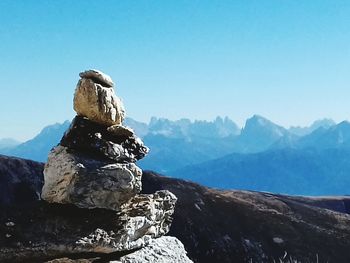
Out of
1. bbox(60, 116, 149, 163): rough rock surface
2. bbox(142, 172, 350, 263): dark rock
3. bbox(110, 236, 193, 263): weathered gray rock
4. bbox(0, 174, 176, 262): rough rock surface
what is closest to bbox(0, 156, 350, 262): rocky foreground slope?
bbox(142, 172, 350, 263): dark rock

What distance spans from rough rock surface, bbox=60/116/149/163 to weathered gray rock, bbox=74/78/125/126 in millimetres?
200

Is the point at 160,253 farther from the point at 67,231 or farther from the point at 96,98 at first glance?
the point at 96,98

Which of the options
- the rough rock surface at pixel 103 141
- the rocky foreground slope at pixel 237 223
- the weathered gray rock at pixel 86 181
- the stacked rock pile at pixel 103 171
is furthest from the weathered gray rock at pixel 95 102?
the rocky foreground slope at pixel 237 223

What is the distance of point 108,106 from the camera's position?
1322cm

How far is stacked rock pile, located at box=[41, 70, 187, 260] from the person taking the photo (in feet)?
39.2

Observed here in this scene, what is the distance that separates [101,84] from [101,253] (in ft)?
14.5

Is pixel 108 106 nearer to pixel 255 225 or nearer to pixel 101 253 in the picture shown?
pixel 101 253

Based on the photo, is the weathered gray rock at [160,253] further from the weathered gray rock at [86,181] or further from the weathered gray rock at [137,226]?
the weathered gray rock at [86,181]

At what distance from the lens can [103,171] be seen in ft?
40.2

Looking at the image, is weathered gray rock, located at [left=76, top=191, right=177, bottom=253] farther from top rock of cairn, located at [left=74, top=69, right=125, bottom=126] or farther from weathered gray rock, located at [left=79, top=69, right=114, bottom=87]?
weathered gray rock, located at [left=79, top=69, right=114, bottom=87]

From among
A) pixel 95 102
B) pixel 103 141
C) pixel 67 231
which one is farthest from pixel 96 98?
pixel 67 231

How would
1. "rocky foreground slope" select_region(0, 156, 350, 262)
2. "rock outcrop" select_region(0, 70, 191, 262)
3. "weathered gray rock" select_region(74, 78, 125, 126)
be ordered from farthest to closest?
"rocky foreground slope" select_region(0, 156, 350, 262), "weathered gray rock" select_region(74, 78, 125, 126), "rock outcrop" select_region(0, 70, 191, 262)

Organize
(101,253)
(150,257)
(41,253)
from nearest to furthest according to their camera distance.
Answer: (41,253) → (101,253) → (150,257)

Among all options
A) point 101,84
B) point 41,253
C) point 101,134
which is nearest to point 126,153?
point 101,134
